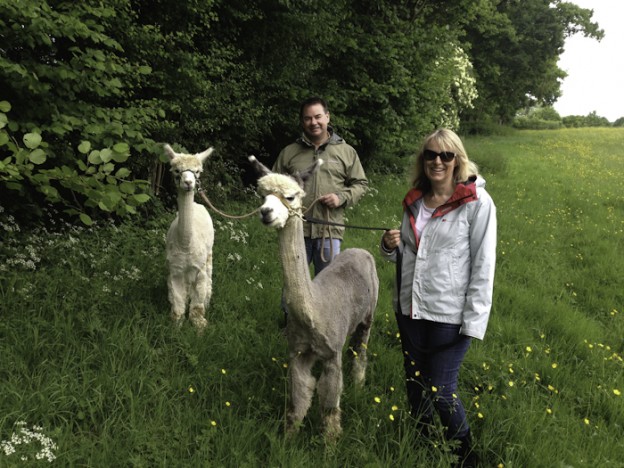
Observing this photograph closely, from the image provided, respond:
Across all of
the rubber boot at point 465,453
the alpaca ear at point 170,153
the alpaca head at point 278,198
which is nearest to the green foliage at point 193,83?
the alpaca ear at point 170,153

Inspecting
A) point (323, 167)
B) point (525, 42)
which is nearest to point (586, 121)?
point (525, 42)

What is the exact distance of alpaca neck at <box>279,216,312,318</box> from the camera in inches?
110

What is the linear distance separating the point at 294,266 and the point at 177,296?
217 cm

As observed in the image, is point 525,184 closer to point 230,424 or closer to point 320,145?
point 320,145

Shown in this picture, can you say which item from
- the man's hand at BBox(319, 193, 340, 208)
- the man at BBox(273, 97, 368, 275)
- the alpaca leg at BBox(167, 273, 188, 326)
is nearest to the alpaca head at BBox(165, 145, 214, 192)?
the man at BBox(273, 97, 368, 275)

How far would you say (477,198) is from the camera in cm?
268

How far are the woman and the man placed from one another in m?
1.21

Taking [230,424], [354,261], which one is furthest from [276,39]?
[230,424]

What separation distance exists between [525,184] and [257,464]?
12819 mm

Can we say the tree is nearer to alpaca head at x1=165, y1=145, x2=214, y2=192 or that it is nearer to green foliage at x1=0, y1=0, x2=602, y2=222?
green foliage at x1=0, y1=0, x2=602, y2=222

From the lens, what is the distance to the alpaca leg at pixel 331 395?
3059 millimetres

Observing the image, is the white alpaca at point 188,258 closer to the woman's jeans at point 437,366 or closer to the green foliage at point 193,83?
the green foliage at point 193,83

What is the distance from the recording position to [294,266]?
2.83m

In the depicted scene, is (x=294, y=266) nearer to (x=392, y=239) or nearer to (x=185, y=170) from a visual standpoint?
(x=392, y=239)
